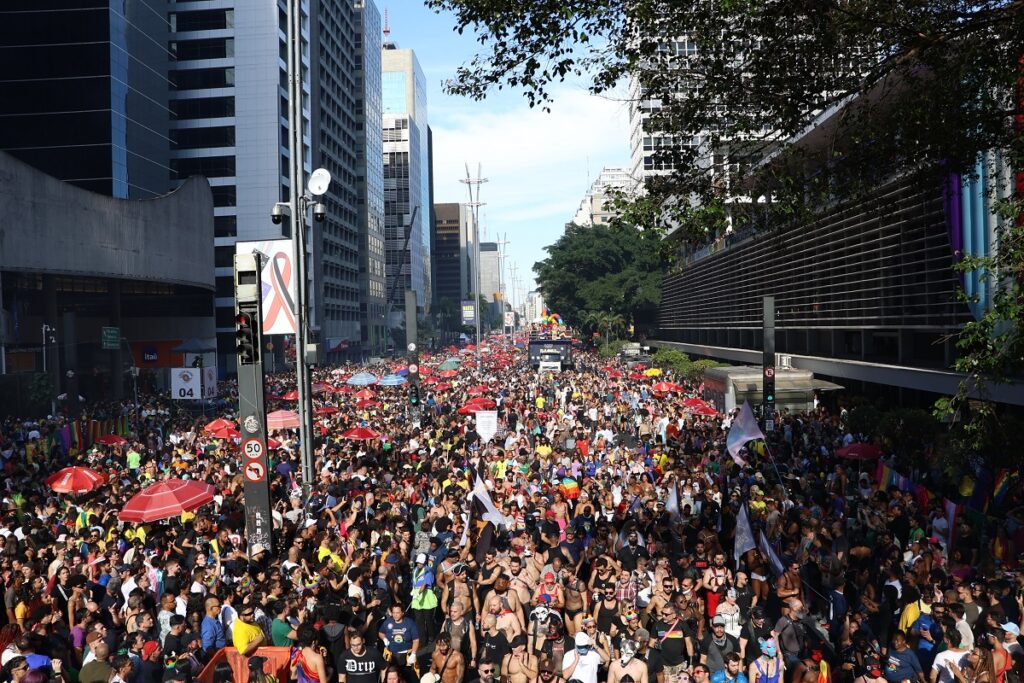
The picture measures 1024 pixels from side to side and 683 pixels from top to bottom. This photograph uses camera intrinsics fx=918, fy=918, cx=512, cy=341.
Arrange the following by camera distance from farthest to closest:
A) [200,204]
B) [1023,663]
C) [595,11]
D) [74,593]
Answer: [200,204]
[74,593]
[595,11]
[1023,663]

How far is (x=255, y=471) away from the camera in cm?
1414

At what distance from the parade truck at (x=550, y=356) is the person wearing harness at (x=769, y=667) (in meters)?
51.6

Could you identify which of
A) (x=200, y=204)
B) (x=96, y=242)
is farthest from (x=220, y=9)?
(x=96, y=242)

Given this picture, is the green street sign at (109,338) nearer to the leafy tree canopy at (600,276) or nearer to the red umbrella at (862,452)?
the red umbrella at (862,452)

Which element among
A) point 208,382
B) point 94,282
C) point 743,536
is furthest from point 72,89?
point 743,536

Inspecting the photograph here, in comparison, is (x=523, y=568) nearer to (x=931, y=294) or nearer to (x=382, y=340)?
(x=931, y=294)

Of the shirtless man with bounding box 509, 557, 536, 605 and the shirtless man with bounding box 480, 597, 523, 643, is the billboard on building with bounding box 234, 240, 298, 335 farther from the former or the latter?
the shirtless man with bounding box 480, 597, 523, 643

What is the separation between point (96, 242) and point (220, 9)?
46343 millimetres

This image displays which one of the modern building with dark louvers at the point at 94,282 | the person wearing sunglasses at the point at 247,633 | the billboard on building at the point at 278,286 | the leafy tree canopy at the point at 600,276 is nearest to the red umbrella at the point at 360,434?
the billboard on building at the point at 278,286

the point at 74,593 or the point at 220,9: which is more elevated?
the point at 220,9

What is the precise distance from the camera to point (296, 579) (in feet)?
41.0

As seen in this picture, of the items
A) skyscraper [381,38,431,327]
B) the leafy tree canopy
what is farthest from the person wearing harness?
skyscraper [381,38,431,327]

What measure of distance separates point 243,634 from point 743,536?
22.8ft

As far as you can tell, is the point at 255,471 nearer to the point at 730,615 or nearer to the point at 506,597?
the point at 506,597
